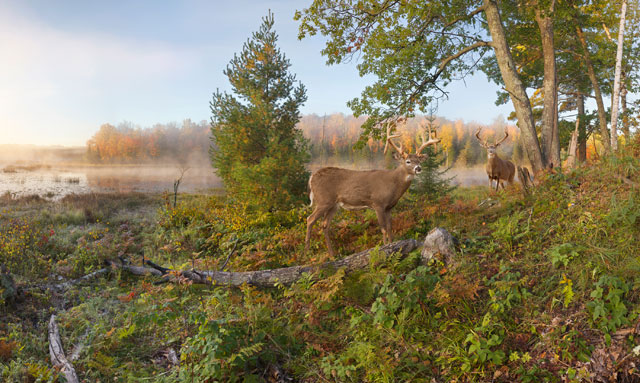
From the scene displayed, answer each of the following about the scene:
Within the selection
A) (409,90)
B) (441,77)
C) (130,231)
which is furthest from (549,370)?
(130,231)

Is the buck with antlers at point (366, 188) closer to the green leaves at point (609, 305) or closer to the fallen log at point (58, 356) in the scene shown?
the green leaves at point (609, 305)

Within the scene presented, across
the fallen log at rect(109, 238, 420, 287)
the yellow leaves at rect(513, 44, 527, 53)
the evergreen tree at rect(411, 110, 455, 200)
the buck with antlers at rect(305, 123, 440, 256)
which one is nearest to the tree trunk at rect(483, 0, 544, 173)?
the evergreen tree at rect(411, 110, 455, 200)

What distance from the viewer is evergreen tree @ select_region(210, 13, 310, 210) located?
11.4 m

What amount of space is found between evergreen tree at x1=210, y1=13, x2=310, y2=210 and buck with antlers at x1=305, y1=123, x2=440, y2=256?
338 cm

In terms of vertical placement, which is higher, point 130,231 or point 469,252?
point 469,252

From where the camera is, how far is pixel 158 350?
516 cm

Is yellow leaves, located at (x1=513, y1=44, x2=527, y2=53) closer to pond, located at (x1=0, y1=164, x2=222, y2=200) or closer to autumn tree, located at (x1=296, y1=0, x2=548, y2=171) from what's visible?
autumn tree, located at (x1=296, y1=0, x2=548, y2=171)

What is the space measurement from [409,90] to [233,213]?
23.5ft

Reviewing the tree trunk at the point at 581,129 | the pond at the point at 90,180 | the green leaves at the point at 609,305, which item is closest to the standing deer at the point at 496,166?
the green leaves at the point at 609,305

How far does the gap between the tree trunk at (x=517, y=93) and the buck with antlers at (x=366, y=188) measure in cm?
394

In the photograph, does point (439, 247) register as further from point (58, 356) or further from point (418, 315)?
point (58, 356)

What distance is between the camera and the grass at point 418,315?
3920 millimetres

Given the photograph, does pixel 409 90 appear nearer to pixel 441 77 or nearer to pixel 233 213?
pixel 441 77

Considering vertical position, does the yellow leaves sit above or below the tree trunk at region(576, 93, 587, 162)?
above
